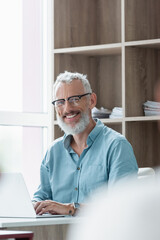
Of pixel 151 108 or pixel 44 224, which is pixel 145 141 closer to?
pixel 151 108

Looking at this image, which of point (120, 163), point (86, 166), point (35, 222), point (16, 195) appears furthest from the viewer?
point (86, 166)

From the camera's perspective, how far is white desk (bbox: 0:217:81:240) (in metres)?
1.85

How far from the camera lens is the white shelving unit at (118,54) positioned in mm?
3465

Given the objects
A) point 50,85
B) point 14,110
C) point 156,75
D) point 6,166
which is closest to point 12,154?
point 6,166

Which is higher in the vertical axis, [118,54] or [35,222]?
[118,54]

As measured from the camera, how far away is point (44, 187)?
2729mm

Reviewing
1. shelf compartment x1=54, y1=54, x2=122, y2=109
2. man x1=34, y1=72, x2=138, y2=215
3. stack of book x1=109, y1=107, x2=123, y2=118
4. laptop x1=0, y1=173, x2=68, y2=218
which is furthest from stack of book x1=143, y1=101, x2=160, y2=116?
laptop x1=0, y1=173, x2=68, y2=218

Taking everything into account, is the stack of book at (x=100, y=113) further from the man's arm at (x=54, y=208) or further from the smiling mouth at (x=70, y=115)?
the man's arm at (x=54, y=208)

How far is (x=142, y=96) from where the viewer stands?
Answer: 348 centimetres

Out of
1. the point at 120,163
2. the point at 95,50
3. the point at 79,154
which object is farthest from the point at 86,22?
the point at 120,163

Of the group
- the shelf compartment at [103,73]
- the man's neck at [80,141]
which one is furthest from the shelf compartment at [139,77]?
the man's neck at [80,141]

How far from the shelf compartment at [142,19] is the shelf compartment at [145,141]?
2.06 feet

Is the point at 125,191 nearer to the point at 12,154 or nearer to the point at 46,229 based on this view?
the point at 46,229

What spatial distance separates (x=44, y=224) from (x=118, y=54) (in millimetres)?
2255
